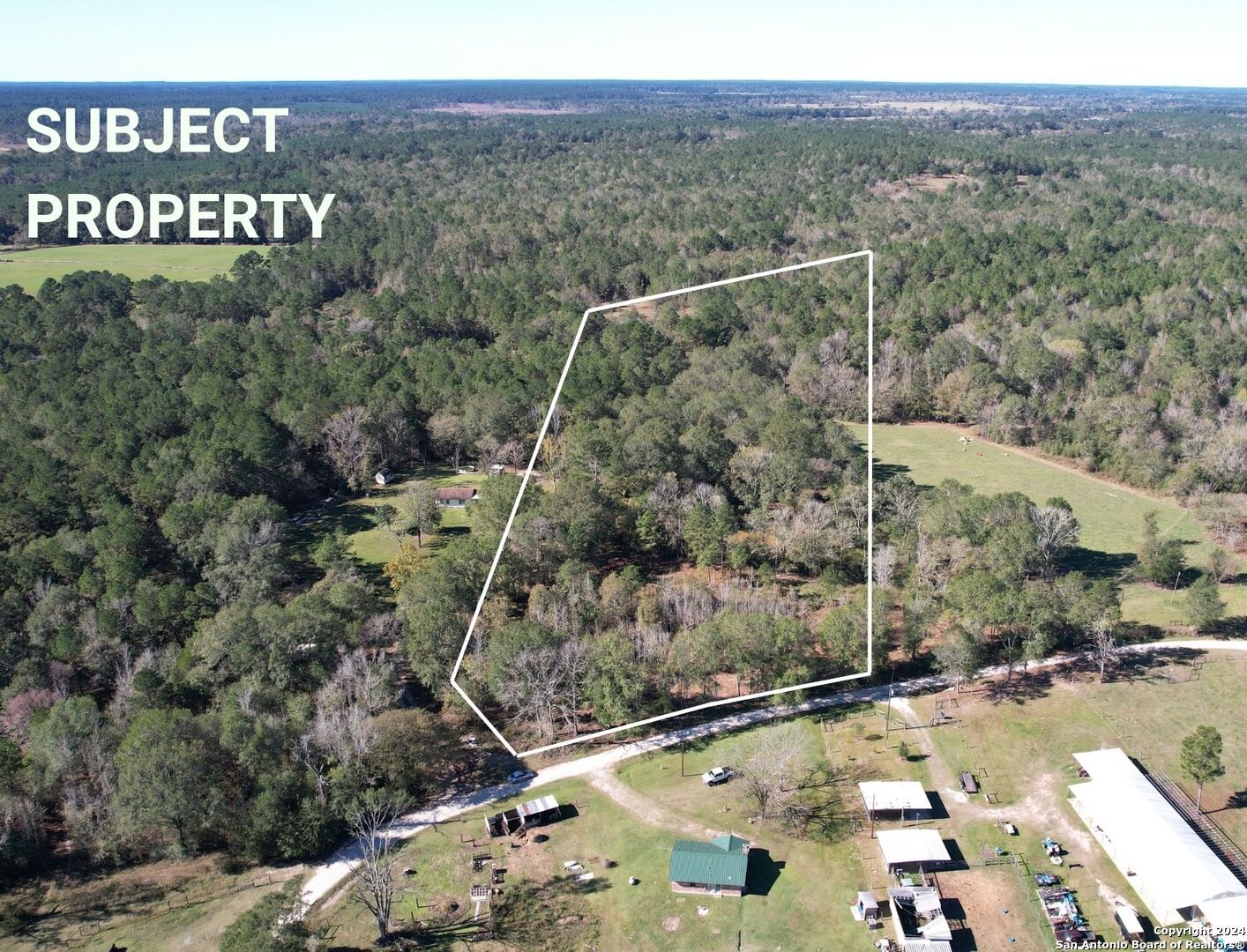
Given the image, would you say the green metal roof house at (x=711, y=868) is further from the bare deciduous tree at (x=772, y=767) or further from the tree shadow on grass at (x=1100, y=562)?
the tree shadow on grass at (x=1100, y=562)

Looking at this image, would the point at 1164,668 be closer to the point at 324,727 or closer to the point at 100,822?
the point at 324,727

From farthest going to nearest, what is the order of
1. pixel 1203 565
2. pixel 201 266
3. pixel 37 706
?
pixel 201 266, pixel 1203 565, pixel 37 706

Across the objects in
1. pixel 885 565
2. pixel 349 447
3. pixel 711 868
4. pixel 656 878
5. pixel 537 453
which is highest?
pixel 537 453

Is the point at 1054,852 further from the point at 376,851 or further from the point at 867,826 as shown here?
the point at 376,851

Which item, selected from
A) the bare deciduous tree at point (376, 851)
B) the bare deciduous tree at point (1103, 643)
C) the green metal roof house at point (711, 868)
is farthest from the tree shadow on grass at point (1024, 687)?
the bare deciduous tree at point (376, 851)

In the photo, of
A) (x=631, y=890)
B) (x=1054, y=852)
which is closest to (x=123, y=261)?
(x=631, y=890)

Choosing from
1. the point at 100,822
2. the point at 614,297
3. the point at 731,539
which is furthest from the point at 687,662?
the point at 614,297

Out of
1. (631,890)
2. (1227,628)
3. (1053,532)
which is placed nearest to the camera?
(631,890)
